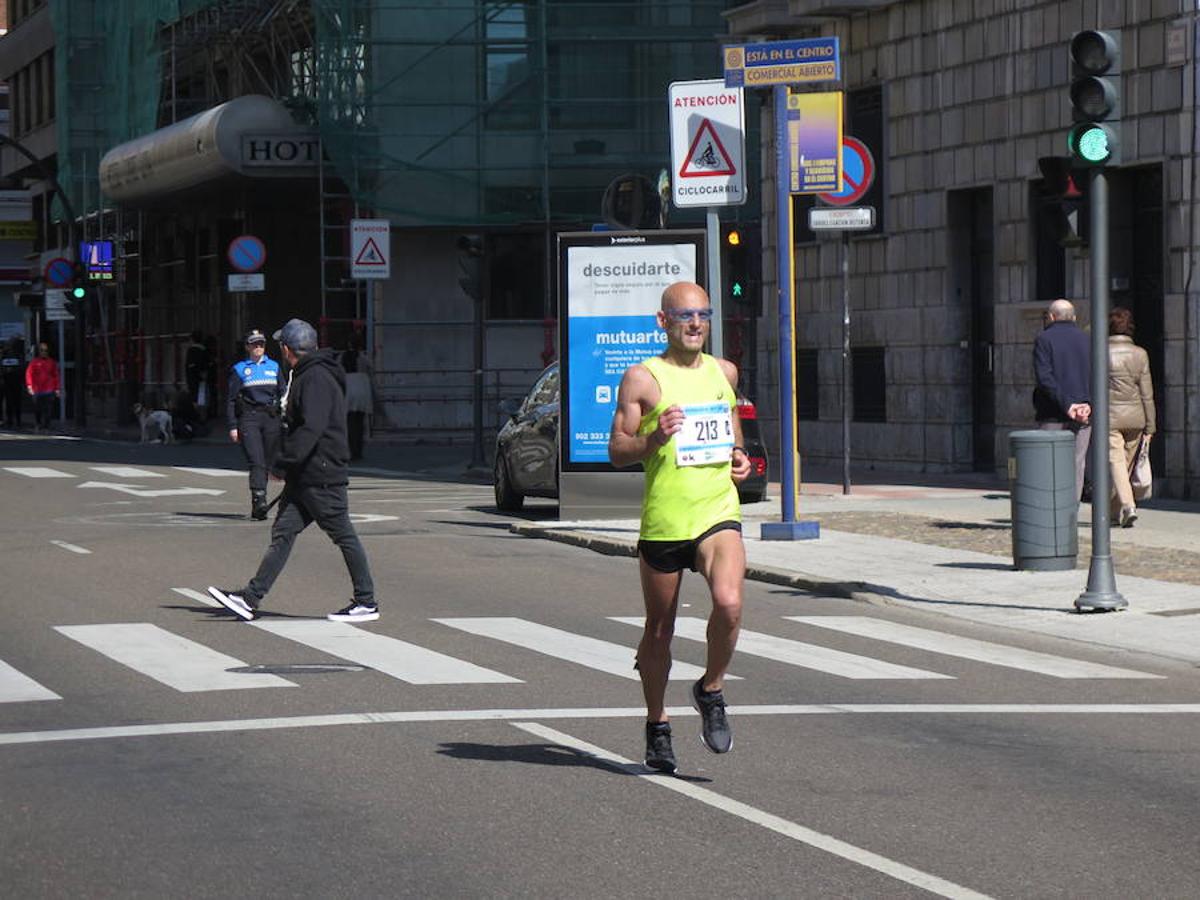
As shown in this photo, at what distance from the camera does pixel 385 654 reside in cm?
1259

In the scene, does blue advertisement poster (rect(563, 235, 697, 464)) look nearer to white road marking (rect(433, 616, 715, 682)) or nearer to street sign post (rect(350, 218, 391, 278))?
white road marking (rect(433, 616, 715, 682))

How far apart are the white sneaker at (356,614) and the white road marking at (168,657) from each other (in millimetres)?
1031

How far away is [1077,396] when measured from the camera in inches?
761

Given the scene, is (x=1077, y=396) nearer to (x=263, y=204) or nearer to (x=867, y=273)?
(x=867, y=273)

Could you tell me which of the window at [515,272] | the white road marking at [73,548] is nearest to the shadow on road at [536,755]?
the white road marking at [73,548]

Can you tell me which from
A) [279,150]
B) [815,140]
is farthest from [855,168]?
[279,150]

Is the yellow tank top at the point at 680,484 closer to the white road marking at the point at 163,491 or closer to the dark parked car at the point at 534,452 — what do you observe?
the dark parked car at the point at 534,452

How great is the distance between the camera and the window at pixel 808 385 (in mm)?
30672

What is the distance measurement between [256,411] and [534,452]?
2.58m

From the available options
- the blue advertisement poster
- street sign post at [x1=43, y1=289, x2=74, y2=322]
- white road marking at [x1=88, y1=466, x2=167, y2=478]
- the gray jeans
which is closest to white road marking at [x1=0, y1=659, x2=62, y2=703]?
the gray jeans

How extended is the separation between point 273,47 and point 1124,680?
1455 inches

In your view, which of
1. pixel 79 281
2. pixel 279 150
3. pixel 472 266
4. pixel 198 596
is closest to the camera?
pixel 198 596

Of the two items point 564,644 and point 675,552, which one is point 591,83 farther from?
point 675,552

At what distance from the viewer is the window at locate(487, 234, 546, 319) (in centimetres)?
4206
